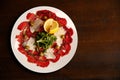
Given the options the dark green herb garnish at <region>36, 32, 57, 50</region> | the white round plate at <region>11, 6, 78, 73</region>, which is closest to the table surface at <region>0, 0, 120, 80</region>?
the white round plate at <region>11, 6, 78, 73</region>

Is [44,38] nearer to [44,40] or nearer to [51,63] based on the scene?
[44,40]

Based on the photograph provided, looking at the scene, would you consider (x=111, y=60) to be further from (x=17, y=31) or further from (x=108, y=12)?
(x=17, y=31)

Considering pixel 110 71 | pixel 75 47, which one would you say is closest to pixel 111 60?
pixel 110 71

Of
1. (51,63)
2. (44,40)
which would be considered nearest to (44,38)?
(44,40)

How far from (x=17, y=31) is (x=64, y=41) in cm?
26

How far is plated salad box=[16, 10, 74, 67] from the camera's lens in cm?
120

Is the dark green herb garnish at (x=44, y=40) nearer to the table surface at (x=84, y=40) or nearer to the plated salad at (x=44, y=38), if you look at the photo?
the plated salad at (x=44, y=38)

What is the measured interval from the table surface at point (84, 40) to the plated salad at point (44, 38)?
6cm

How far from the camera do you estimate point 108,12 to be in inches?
52.3

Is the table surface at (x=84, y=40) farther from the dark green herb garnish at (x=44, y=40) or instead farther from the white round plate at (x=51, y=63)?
the dark green herb garnish at (x=44, y=40)

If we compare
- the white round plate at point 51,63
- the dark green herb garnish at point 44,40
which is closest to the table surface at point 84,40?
the white round plate at point 51,63

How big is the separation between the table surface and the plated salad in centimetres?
6

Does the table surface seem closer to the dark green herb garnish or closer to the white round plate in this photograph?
the white round plate

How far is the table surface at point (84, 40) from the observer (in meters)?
1.20
